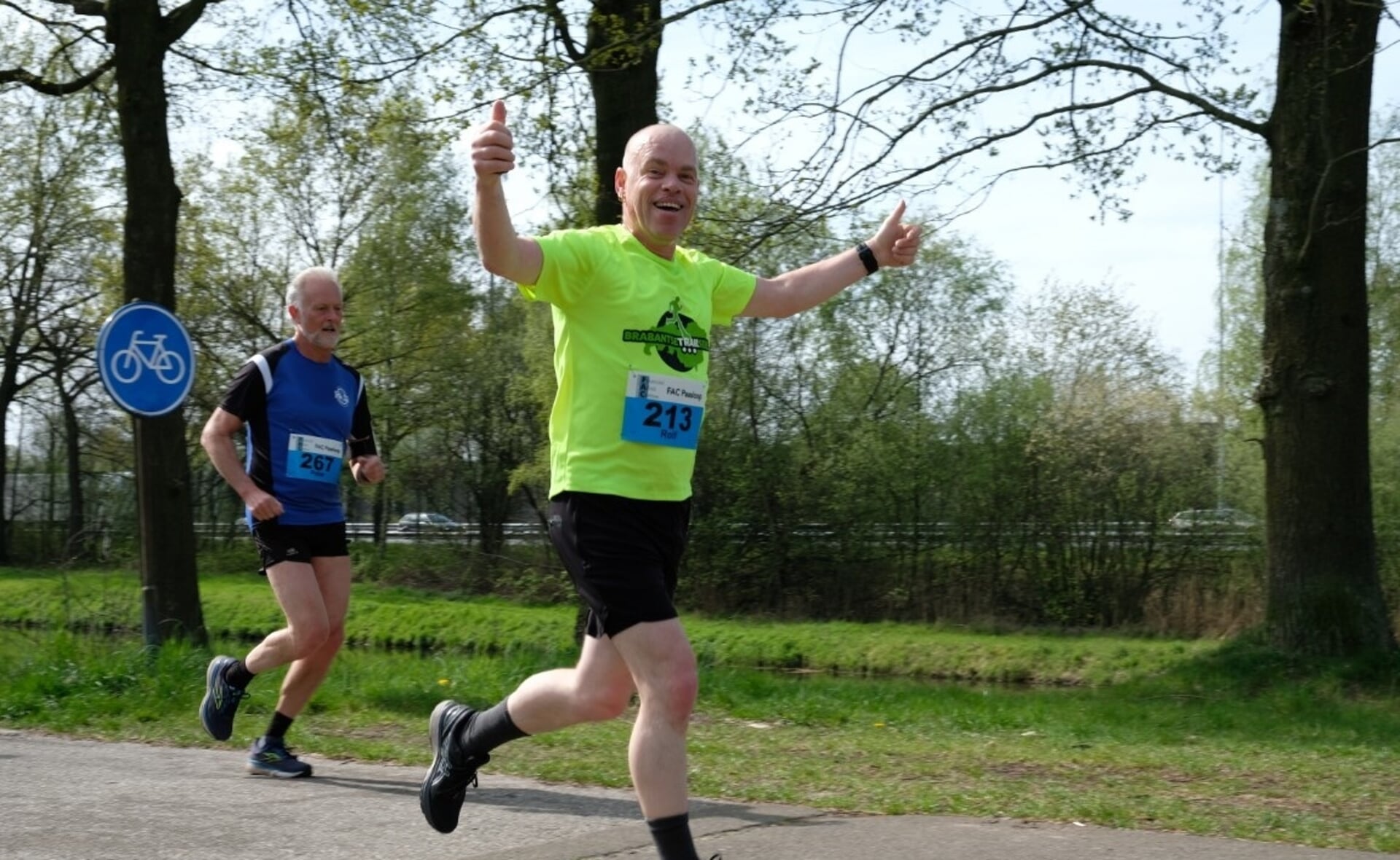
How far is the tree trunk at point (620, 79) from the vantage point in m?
12.7

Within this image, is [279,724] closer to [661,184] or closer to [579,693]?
[579,693]

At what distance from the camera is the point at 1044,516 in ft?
91.8

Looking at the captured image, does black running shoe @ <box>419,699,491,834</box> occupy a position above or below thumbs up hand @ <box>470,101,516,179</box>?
below

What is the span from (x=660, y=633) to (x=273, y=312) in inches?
1354

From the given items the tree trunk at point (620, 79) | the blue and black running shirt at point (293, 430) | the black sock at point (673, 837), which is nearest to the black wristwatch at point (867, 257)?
the black sock at point (673, 837)

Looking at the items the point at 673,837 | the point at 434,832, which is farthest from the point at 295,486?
the point at 673,837

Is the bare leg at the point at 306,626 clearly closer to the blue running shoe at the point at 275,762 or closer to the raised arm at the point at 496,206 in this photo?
the blue running shoe at the point at 275,762

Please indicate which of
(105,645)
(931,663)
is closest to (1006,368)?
(931,663)

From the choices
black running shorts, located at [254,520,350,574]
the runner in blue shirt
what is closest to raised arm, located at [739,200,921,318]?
the runner in blue shirt

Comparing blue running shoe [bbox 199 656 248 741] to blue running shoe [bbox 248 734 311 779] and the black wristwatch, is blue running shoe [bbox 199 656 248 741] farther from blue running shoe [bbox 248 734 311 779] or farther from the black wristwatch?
the black wristwatch

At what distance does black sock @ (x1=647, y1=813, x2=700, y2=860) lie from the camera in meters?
4.16

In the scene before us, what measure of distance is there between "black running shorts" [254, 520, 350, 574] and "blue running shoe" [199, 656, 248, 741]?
0.59 meters

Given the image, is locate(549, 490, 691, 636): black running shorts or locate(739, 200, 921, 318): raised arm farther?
locate(739, 200, 921, 318): raised arm

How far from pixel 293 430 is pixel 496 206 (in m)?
3.11
